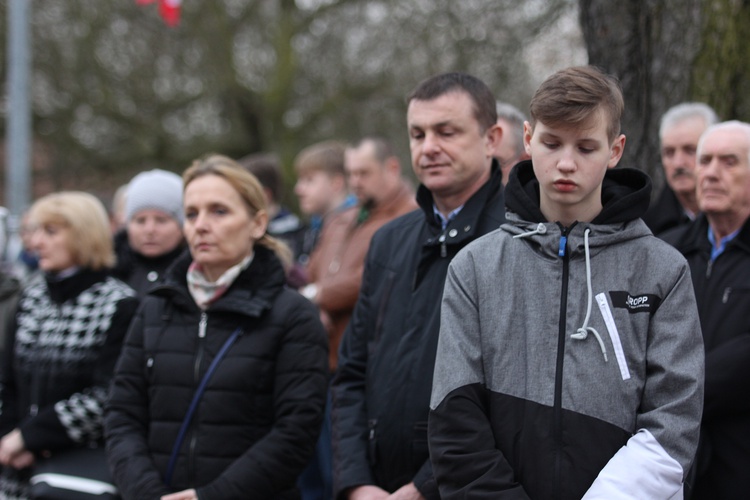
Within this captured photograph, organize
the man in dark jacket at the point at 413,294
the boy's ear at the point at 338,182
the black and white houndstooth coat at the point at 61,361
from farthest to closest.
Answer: the boy's ear at the point at 338,182, the black and white houndstooth coat at the point at 61,361, the man in dark jacket at the point at 413,294

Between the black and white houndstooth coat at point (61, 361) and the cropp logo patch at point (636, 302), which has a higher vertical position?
the cropp logo patch at point (636, 302)

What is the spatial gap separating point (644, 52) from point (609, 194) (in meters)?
2.37

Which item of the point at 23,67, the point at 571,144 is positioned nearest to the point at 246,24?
the point at 23,67

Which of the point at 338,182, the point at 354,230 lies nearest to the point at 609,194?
the point at 354,230

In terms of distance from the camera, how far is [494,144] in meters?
3.54

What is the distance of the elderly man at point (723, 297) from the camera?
3.46 m

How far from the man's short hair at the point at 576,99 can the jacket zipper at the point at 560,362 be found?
34cm

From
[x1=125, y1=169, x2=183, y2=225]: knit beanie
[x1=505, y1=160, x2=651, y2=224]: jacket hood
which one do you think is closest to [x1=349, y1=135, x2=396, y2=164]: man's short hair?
[x1=125, y1=169, x2=183, y2=225]: knit beanie

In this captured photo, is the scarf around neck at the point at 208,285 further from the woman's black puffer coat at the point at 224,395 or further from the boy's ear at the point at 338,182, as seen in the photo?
the boy's ear at the point at 338,182

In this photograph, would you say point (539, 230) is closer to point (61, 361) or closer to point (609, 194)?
point (609, 194)

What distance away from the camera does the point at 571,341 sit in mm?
2545

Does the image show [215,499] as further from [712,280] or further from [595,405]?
[712,280]

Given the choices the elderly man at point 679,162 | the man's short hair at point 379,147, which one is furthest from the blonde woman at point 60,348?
the elderly man at point 679,162

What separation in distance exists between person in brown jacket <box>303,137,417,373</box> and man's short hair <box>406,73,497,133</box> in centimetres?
182
